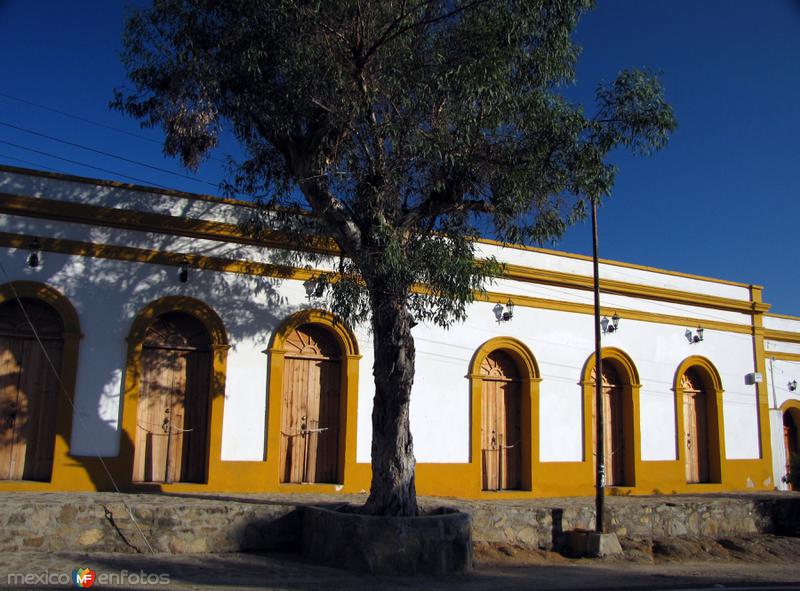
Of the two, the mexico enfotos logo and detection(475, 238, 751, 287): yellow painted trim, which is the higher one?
detection(475, 238, 751, 287): yellow painted trim

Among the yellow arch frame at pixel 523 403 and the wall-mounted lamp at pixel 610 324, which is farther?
the wall-mounted lamp at pixel 610 324

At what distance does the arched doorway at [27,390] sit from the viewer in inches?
460

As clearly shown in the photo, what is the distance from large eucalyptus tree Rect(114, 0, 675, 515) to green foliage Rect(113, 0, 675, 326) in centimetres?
2

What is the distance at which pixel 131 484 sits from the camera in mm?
11984

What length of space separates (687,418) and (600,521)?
6812 millimetres

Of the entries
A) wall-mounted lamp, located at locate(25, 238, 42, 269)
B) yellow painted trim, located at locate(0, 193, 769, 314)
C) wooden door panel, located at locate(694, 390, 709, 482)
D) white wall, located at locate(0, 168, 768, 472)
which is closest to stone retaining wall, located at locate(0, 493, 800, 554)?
white wall, located at locate(0, 168, 768, 472)

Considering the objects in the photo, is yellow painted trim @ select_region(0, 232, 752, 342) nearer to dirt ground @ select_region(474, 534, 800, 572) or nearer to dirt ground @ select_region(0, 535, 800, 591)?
dirt ground @ select_region(474, 534, 800, 572)

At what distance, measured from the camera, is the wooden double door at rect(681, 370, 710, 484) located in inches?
716

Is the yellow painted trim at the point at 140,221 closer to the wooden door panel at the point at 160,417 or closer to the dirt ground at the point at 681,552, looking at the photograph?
the wooden door panel at the point at 160,417

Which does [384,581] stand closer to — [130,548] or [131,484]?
[130,548]

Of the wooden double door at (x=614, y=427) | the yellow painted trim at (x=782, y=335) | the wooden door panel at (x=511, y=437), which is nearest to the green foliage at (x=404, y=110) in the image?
the wooden door panel at (x=511, y=437)

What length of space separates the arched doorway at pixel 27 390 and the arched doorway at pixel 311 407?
369 centimetres

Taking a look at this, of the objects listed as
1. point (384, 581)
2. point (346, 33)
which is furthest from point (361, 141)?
point (384, 581)

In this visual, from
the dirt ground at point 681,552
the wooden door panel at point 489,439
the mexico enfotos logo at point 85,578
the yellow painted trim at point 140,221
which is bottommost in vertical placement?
the dirt ground at point 681,552
